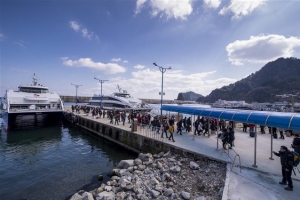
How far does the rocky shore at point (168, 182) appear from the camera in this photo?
6.26m

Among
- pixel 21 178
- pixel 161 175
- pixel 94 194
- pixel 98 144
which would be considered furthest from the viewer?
pixel 98 144

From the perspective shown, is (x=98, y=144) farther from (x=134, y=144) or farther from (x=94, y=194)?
(x=94, y=194)

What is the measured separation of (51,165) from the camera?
1159cm

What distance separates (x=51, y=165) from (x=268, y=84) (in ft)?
461

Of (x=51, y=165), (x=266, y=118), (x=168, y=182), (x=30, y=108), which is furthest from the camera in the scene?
(x=30, y=108)

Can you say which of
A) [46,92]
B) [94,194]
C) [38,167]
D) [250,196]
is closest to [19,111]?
[46,92]

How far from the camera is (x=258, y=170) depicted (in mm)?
7285

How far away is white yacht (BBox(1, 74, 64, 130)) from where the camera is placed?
72.7 feet

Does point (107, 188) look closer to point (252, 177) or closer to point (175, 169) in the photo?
point (175, 169)

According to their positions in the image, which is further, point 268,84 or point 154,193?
point 268,84

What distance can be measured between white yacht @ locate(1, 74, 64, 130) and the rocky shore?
20.8m

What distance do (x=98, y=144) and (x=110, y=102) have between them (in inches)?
809

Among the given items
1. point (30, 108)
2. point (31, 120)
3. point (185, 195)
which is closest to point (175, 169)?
point (185, 195)

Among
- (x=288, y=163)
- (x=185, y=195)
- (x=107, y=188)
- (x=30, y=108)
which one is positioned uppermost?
(x=30, y=108)
